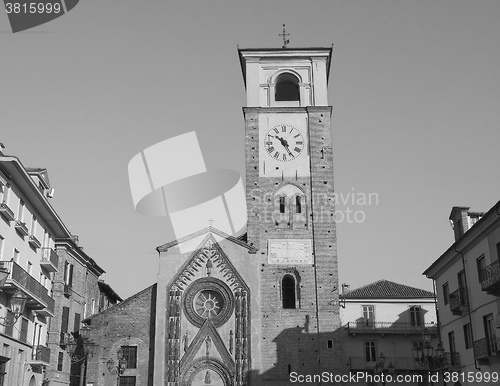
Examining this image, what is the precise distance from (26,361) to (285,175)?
20043 millimetres

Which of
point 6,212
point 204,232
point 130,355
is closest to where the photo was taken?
point 6,212

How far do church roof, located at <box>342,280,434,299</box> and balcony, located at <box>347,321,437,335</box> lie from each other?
192 cm

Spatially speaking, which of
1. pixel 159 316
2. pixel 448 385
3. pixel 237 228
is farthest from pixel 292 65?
pixel 448 385

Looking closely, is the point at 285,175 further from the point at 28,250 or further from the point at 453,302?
the point at 28,250

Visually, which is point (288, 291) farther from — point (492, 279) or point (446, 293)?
point (492, 279)

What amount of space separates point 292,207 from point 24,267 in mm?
18391

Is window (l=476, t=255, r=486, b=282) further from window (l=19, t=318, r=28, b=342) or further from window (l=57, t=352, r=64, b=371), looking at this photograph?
window (l=57, t=352, r=64, b=371)

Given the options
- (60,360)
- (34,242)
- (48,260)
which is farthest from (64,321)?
(34,242)

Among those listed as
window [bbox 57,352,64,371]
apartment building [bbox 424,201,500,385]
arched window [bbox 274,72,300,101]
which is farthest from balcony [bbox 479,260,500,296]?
window [bbox 57,352,64,371]

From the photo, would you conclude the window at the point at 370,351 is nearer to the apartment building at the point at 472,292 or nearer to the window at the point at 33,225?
the apartment building at the point at 472,292

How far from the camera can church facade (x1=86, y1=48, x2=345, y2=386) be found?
1479 inches

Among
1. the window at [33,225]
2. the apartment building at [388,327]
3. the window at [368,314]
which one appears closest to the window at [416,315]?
the apartment building at [388,327]

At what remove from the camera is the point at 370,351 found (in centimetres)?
4347

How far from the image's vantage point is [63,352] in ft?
123
